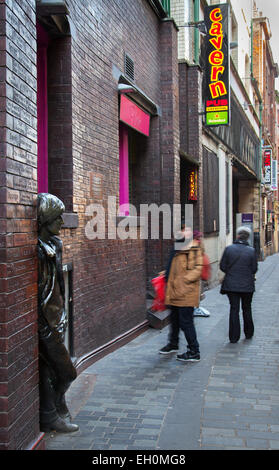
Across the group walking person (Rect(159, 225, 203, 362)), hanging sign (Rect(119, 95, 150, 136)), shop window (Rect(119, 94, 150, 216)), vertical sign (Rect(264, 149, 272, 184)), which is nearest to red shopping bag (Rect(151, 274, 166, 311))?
walking person (Rect(159, 225, 203, 362))

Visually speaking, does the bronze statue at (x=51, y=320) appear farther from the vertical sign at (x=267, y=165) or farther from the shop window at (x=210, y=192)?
the vertical sign at (x=267, y=165)

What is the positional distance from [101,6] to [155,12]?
3.52 metres

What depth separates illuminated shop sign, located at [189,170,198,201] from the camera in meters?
12.7

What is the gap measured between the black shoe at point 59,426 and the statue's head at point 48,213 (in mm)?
1564

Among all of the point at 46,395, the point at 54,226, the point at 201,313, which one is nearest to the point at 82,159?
the point at 54,226

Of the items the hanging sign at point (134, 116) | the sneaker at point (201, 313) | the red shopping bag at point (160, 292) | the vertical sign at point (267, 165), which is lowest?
the sneaker at point (201, 313)

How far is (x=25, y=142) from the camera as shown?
11.3 ft

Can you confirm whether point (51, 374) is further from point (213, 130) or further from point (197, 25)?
point (213, 130)

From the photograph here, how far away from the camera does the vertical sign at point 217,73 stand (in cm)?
1296

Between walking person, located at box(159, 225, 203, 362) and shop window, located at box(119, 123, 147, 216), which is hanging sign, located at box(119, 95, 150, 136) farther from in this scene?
walking person, located at box(159, 225, 203, 362)

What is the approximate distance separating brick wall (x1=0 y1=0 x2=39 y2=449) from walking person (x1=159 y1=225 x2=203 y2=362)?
3.12m

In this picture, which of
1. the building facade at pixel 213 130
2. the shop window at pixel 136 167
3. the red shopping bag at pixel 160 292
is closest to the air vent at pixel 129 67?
the shop window at pixel 136 167
